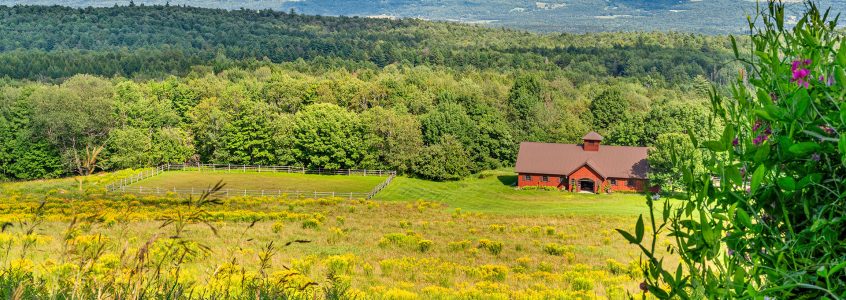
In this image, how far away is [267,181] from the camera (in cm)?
5966

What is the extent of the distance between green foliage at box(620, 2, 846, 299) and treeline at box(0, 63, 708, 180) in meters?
56.5

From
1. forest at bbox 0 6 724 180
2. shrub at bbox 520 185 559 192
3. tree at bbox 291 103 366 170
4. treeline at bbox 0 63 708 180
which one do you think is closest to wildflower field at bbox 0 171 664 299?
shrub at bbox 520 185 559 192

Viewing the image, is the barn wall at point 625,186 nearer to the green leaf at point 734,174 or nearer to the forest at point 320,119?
the forest at point 320,119

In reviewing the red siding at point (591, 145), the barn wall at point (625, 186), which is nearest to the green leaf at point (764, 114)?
the barn wall at point (625, 186)

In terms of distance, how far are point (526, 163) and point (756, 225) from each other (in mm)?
57225

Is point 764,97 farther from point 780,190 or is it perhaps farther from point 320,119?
point 320,119

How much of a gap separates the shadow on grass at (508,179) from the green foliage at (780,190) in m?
57.7

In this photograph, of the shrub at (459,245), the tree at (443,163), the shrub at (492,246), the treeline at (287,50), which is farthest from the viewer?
the treeline at (287,50)

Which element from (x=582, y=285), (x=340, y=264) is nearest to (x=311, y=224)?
(x=340, y=264)

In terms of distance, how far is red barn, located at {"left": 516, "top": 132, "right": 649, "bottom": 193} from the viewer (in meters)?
57.3

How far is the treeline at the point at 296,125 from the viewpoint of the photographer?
6306 cm

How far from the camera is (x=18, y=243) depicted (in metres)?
12.8

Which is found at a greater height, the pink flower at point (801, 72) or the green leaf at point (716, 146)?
the pink flower at point (801, 72)

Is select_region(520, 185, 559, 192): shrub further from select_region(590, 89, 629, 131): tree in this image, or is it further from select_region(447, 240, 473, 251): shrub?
select_region(447, 240, 473, 251): shrub
